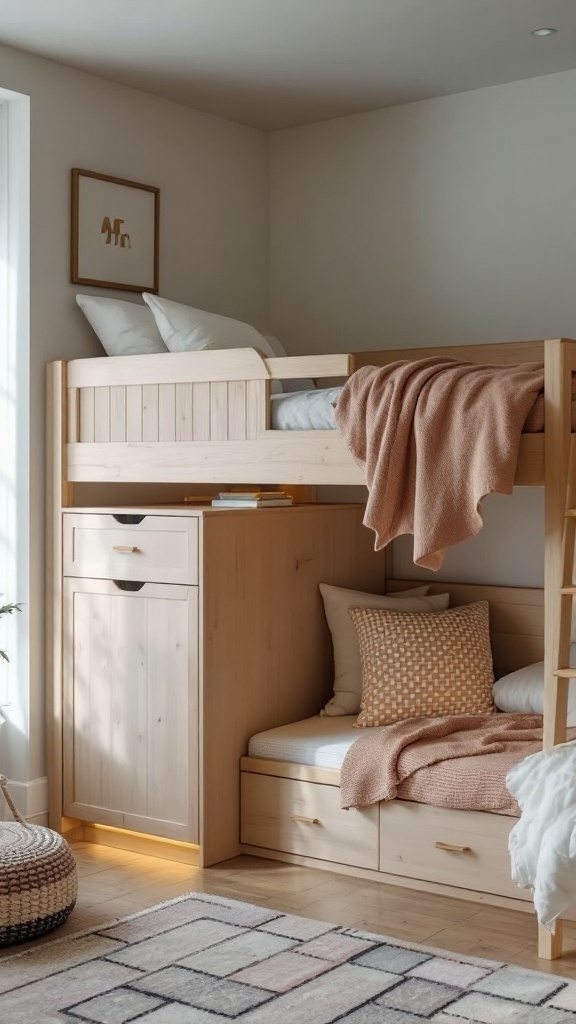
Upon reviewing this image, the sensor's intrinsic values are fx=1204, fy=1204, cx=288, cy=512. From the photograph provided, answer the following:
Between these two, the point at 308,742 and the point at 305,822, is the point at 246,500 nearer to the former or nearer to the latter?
the point at 308,742

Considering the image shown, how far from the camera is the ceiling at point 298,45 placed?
3.47m

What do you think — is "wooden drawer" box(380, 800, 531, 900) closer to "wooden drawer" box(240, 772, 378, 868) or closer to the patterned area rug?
"wooden drawer" box(240, 772, 378, 868)

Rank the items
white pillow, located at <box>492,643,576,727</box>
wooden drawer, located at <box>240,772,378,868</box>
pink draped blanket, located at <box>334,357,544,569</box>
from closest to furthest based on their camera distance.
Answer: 1. pink draped blanket, located at <box>334,357,544,569</box>
2. wooden drawer, located at <box>240,772,378,868</box>
3. white pillow, located at <box>492,643,576,727</box>

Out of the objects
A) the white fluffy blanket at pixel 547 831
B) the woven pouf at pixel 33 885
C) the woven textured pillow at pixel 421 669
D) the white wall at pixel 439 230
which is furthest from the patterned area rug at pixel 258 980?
the white wall at pixel 439 230

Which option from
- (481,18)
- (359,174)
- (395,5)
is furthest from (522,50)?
(359,174)

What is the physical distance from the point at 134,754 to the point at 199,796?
0.28 m

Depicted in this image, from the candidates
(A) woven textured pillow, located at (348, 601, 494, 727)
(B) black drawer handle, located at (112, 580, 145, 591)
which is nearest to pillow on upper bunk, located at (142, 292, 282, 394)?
(B) black drawer handle, located at (112, 580, 145, 591)

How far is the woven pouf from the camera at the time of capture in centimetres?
296

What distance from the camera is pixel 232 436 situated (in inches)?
137

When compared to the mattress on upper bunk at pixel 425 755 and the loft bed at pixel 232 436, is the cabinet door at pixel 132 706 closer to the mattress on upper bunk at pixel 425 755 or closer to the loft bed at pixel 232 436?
the loft bed at pixel 232 436

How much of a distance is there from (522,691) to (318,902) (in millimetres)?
953

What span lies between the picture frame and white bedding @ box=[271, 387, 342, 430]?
38.3 inches

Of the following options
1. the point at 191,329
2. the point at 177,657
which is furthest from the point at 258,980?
the point at 191,329

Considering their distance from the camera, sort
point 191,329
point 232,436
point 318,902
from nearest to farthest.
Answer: point 318,902
point 232,436
point 191,329
